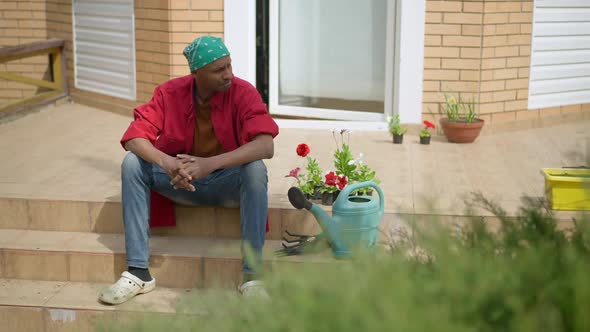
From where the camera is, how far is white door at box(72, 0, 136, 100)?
820 centimetres

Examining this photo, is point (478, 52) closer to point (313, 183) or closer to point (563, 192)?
point (563, 192)

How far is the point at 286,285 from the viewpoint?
218 cm

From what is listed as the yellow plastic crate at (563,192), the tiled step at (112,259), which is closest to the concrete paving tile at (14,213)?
the tiled step at (112,259)

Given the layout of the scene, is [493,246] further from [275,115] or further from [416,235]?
[275,115]

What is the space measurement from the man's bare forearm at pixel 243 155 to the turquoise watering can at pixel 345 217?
0.25m

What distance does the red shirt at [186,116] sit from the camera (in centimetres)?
480

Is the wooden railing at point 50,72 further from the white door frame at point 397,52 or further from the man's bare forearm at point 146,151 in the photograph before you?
the man's bare forearm at point 146,151

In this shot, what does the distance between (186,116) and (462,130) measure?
2.90 m

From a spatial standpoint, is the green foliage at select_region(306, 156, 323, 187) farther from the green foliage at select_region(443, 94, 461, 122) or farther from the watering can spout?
the green foliage at select_region(443, 94, 461, 122)

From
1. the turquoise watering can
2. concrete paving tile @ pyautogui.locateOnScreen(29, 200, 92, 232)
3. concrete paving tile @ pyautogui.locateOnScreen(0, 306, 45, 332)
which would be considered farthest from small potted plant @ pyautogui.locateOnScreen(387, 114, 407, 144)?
concrete paving tile @ pyautogui.locateOnScreen(0, 306, 45, 332)

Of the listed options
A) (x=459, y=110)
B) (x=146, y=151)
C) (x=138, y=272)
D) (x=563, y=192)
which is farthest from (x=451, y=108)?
(x=138, y=272)

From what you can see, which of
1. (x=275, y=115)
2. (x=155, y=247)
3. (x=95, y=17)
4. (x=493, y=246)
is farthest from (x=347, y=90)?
(x=493, y=246)

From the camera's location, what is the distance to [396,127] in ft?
23.2

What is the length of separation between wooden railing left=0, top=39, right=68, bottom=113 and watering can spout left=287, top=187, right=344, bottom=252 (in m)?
4.30
